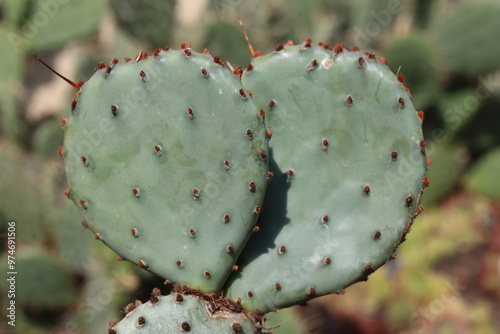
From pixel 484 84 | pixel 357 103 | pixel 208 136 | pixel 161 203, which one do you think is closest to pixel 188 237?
pixel 161 203

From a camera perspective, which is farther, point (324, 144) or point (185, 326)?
point (324, 144)

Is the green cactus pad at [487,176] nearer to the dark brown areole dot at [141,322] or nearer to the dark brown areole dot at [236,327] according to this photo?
the dark brown areole dot at [236,327]

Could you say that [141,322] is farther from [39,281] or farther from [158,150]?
[39,281]

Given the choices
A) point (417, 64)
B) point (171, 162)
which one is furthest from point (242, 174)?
point (417, 64)

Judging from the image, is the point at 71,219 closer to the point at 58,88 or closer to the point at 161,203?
the point at 161,203

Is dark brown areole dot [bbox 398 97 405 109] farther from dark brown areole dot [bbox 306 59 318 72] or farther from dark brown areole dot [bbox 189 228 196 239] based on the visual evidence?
dark brown areole dot [bbox 189 228 196 239]

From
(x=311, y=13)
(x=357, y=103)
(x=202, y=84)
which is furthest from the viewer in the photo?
(x=311, y=13)

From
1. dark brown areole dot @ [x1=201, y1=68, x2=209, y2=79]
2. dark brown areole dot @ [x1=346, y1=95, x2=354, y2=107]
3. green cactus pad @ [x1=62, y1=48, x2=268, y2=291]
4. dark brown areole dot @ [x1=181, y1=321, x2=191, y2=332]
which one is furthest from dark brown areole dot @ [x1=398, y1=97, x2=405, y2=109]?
dark brown areole dot @ [x1=181, y1=321, x2=191, y2=332]
